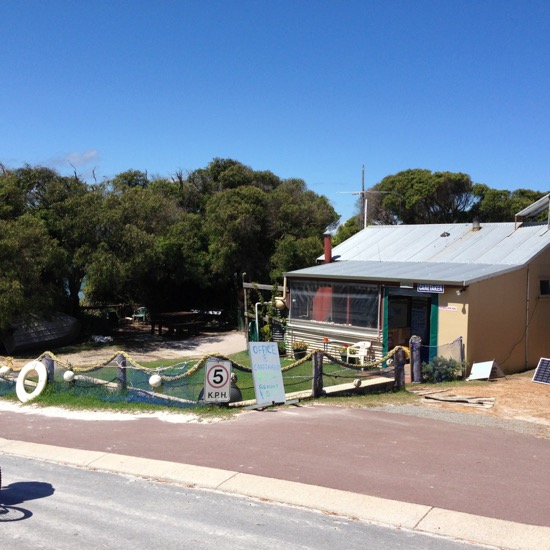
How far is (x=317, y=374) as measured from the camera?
12.8m

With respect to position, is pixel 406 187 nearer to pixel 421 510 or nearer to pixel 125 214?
pixel 125 214

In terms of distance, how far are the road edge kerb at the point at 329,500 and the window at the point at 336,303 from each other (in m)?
12.4

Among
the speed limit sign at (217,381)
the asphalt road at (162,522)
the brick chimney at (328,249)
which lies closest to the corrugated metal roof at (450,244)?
the brick chimney at (328,249)

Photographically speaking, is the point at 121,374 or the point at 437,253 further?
the point at 437,253

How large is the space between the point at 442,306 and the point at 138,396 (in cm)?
920

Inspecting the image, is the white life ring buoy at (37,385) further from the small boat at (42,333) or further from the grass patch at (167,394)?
the small boat at (42,333)

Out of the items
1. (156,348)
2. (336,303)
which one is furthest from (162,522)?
(156,348)

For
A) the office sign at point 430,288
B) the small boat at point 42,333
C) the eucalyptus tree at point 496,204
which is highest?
the eucalyptus tree at point 496,204

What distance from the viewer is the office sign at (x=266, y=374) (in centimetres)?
1165

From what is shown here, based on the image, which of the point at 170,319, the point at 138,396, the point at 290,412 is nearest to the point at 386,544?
the point at 290,412

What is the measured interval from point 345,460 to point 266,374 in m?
3.85

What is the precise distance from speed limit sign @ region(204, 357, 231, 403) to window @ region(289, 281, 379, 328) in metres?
9.32

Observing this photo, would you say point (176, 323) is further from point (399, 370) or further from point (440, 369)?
point (399, 370)

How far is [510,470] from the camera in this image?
7.84m
